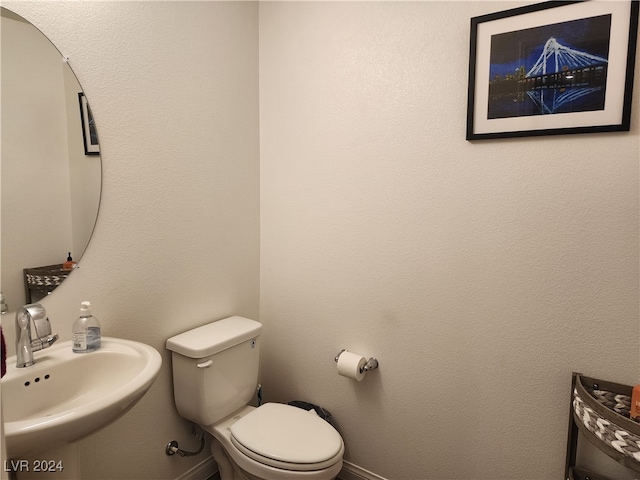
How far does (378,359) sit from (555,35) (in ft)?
4.53

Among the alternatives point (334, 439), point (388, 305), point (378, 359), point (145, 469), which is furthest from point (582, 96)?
point (145, 469)

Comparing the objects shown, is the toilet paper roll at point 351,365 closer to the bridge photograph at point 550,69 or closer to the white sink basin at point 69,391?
the white sink basin at point 69,391

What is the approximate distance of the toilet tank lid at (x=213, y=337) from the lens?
5.52ft

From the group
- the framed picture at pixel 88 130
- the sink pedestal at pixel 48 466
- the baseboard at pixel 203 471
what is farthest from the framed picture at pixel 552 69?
the baseboard at pixel 203 471

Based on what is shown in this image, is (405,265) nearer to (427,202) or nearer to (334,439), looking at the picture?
(427,202)

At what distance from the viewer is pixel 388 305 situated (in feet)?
5.90

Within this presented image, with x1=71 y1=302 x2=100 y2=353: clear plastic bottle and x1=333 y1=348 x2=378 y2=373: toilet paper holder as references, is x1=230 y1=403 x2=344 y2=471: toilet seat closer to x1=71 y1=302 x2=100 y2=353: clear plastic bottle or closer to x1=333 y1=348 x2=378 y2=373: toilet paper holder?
x1=333 y1=348 x2=378 y2=373: toilet paper holder

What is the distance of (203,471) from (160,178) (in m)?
1.39

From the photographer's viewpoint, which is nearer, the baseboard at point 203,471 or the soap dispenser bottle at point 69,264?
the soap dispenser bottle at point 69,264

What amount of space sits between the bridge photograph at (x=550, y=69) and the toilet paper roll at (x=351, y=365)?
43.5 inches

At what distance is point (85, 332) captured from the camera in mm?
1400

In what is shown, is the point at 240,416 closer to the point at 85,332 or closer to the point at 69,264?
the point at 85,332

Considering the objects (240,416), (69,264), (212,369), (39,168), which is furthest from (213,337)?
(39,168)

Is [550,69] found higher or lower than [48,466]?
higher
